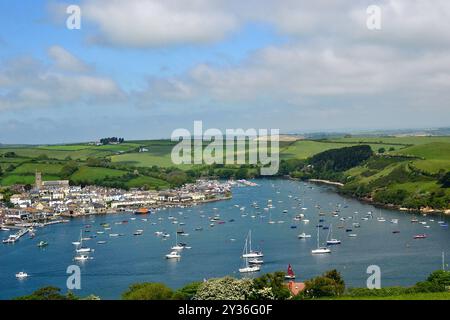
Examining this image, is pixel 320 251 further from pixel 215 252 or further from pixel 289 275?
pixel 289 275

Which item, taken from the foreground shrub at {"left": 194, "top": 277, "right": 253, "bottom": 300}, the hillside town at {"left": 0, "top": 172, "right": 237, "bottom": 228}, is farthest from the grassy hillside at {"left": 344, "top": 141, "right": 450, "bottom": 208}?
the foreground shrub at {"left": 194, "top": 277, "right": 253, "bottom": 300}

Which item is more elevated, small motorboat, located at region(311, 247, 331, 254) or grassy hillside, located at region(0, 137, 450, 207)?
grassy hillside, located at region(0, 137, 450, 207)

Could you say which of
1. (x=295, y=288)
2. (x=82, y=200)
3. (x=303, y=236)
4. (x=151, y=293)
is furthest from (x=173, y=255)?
(x=82, y=200)

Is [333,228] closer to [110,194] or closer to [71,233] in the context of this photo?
[71,233]

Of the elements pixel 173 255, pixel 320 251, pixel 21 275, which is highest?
pixel 320 251

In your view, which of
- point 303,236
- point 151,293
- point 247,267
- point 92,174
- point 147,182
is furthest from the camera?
point 92,174

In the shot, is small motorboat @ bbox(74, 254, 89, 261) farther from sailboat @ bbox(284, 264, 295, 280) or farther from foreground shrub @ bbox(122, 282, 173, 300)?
foreground shrub @ bbox(122, 282, 173, 300)
